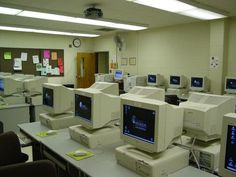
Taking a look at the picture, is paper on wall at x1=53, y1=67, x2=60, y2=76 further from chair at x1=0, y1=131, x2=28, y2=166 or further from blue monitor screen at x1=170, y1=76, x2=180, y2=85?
chair at x1=0, y1=131, x2=28, y2=166

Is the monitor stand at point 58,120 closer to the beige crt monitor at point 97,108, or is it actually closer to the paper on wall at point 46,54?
the beige crt monitor at point 97,108

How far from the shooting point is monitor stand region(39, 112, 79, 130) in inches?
114

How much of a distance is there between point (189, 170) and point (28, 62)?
7.16m

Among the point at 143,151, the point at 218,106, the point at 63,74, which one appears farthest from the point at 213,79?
the point at 63,74

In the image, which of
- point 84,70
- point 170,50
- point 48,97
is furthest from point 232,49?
point 84,70

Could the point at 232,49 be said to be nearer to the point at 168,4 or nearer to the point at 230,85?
the point at 230,85

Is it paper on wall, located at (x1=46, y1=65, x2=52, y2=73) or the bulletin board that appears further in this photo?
paper on wall, located at (x1=46, y1=65, x2=52, y2=73)

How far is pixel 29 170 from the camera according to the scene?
1430mm

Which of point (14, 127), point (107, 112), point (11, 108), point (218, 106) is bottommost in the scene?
point (14, 127)

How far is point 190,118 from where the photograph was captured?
190 cm

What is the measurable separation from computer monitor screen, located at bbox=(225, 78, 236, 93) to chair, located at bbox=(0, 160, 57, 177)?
4.58 meters

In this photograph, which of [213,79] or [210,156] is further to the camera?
[213,79]

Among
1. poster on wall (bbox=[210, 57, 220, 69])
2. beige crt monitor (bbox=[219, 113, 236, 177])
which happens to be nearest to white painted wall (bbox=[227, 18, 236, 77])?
poster on wall (bbox=[210, 57, 220, 69])

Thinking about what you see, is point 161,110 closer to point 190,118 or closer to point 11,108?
Answer: point 190,118
